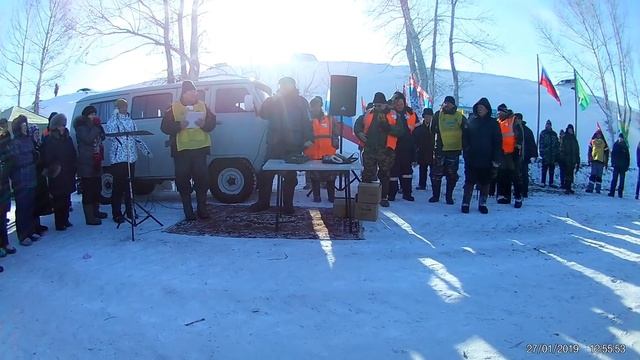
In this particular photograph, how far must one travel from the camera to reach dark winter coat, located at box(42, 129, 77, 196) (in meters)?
6.25

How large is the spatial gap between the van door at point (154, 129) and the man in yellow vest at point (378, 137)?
11.2ft

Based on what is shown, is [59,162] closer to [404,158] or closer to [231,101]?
[231,101]

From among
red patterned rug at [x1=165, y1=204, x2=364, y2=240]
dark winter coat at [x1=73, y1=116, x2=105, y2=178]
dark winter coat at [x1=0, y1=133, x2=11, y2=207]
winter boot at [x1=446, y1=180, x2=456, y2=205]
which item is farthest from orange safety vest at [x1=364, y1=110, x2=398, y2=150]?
dark winter coat at [x1=0, y1=133, x2=11, y2=207]

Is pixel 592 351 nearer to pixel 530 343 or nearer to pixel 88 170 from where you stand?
pixel 530 343

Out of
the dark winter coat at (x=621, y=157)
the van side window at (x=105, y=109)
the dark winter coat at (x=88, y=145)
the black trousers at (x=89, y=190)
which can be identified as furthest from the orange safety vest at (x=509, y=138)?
the van side window at (x=105, y=109)

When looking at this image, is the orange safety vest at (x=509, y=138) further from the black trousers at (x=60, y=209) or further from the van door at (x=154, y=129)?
the black trousers at (x=60, y=209)

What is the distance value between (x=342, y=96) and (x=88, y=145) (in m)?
4.35

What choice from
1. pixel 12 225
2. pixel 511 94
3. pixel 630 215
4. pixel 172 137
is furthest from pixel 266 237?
pixel 511 94

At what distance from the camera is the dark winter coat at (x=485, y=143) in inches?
288

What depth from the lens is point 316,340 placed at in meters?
3.28

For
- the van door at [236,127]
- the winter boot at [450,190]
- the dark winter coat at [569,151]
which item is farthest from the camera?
the dark winter coat at [569,151]

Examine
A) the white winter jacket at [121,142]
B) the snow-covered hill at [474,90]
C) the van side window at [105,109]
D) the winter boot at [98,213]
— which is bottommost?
the winter boot at [98,213]

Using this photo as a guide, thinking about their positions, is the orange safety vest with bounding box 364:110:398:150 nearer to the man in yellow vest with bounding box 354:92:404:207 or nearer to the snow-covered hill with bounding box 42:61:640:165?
the man in yellow vest with bounding box 354:92:404:207

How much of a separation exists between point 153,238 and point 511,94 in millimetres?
52792
